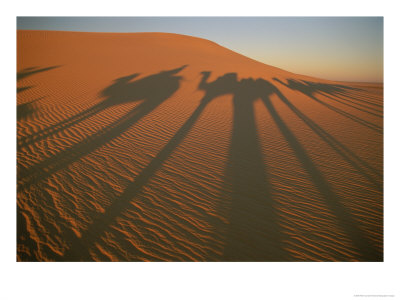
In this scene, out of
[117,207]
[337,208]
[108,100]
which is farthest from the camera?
[108,100]

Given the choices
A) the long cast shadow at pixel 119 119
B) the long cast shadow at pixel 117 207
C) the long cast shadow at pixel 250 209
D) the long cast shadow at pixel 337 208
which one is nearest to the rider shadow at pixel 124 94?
the long cast shadow at pixel 119 119

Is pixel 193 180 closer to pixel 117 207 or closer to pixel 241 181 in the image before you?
pixel 241 181

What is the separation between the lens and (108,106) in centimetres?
809

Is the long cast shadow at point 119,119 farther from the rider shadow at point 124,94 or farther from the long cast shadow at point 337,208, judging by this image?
the long cast shadow at point 337,208

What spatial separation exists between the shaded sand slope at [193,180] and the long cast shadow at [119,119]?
5 centimetres

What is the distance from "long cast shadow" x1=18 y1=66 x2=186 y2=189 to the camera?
424cm

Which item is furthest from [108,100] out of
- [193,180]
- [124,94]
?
Result: [193,180]

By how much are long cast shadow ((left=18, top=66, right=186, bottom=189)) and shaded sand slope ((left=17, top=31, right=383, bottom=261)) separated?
53 mm

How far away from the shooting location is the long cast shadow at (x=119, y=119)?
167 inches

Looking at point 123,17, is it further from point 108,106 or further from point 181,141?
point 108,106

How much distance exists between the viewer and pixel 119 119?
6980 millimetres

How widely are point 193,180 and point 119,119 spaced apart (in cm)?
425

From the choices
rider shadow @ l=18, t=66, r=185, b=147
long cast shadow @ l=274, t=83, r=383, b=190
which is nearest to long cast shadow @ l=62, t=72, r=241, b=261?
rider shadow @ l=18, t=66, r=185, b=147

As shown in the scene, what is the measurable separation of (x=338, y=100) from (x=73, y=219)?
42.6 ft
